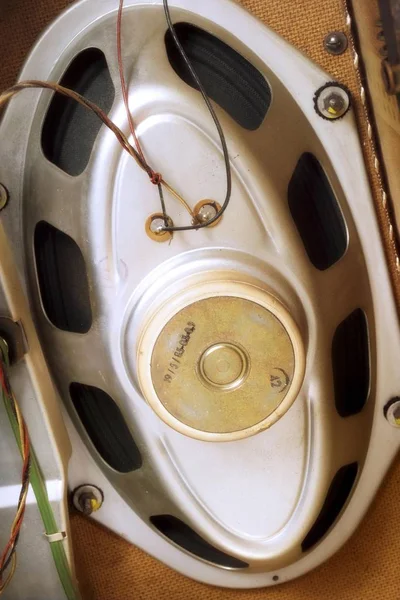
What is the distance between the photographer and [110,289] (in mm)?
654

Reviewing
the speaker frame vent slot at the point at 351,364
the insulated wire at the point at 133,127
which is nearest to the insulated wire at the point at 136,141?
the insulated wire at the point at 133,127

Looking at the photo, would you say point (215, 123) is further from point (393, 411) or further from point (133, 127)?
point (393, 411)

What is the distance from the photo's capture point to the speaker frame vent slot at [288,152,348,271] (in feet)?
2.15

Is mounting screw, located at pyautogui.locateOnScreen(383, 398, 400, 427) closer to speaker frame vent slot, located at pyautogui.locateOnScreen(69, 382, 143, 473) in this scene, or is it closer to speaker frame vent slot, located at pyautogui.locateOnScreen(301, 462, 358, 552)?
speaker frame vent slot, located at pyautogui.locateOnScreen(301, 462, 358, 552)

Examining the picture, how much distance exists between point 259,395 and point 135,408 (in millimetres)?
153

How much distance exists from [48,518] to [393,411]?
0.39 meters

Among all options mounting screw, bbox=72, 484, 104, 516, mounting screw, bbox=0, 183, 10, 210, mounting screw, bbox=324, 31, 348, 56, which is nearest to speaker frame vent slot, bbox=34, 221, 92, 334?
mounting screw, bbox=0, 183, 10, 210

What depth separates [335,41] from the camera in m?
0.66

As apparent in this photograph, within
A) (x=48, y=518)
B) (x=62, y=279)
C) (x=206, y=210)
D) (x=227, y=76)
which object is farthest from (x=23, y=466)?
(x=227, y=76)

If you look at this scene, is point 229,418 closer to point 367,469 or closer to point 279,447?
point 279,447

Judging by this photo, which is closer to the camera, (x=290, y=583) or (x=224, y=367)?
(x=224, y=367)

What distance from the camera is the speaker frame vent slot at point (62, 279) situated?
→ 0.67 m

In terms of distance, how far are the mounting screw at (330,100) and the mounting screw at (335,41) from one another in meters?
0.04

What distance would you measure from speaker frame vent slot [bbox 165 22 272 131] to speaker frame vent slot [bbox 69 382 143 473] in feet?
1.08
